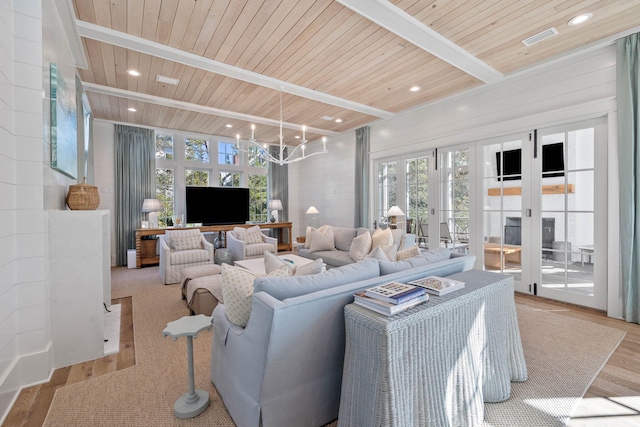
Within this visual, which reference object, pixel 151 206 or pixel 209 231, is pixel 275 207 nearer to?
pixel 209 231

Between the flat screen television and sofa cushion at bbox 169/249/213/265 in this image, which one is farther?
the flat screen television

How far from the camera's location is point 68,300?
2203mm

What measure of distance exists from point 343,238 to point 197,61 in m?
3.29

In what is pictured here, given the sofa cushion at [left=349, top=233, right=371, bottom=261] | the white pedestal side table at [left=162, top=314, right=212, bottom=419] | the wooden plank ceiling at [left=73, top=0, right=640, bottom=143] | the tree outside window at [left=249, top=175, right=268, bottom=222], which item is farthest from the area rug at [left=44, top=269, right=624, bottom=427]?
the tree outside window at [left=249, top=175, right=268, bottom=222]

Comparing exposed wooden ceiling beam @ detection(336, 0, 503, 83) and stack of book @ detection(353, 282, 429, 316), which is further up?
exposed wooden ceiling beam @ detection(336, 0, 503, 83)

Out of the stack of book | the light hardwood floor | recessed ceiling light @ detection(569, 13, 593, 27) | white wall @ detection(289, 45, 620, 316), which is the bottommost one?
the light hardwood floor

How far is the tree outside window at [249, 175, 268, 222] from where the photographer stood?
7.71 meters

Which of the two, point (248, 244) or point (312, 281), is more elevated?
point (312, 281)

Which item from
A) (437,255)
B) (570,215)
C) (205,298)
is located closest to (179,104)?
(205,298)

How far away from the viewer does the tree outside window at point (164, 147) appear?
646cm

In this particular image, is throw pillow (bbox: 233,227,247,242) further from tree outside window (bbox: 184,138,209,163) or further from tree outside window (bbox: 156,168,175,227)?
tree outside window (bbox: 184,138,209,163)

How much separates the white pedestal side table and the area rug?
43 millimetres

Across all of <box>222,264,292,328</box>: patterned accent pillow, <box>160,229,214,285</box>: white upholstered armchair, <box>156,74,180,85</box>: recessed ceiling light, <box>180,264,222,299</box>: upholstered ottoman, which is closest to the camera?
<box>222,264,292,328</box>: patterned accent pillow

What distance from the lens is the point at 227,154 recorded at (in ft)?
24.1
